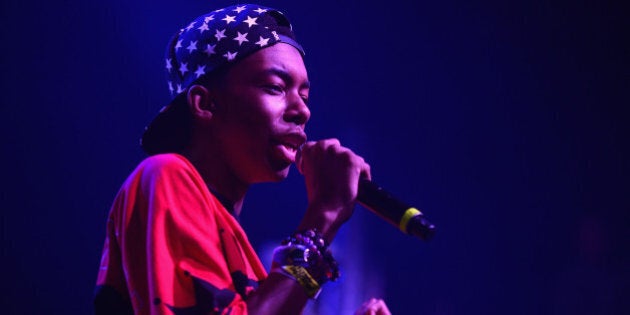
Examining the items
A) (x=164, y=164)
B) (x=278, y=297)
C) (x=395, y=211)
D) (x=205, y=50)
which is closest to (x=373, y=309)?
(x=395, y=211)

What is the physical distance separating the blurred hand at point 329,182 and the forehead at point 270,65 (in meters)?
0.21

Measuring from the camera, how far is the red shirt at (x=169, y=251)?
3.00 feet

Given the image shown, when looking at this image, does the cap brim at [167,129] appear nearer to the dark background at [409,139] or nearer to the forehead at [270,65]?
the forehead at [270,65]

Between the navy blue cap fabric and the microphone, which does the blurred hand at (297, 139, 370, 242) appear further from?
the navy blue cap fabric

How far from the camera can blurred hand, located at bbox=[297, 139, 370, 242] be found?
44.4 inches

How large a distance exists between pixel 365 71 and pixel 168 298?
252 centimetres

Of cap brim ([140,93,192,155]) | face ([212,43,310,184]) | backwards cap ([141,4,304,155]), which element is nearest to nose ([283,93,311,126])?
face ([212,43,310,184])

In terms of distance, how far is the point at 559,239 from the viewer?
11.0ft

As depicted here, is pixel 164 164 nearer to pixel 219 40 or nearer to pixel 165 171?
pixel 165 171

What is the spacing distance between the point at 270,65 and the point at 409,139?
197 centimetres

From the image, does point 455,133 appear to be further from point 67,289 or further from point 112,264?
point 112,264

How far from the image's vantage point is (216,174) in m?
1.31

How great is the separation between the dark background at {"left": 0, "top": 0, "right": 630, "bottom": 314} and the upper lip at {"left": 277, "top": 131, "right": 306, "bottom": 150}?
4.79ft

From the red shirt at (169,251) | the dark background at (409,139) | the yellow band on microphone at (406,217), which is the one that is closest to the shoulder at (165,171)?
the red shirt at (169,251)
